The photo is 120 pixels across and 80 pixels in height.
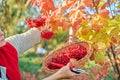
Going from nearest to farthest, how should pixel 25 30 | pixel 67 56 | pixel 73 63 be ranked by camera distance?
pixel 73 63 → pixel 67 56 → pixel 25 30

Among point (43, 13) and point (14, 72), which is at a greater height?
point (43, 13)

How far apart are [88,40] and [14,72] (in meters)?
0.44

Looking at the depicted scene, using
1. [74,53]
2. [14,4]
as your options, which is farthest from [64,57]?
[14,4]

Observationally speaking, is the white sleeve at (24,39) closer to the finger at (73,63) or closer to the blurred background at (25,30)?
the finger at (73,63)

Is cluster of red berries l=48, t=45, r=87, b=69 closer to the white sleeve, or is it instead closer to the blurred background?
the white sleeve

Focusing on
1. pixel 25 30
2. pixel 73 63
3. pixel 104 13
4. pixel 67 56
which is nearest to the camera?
pixel 73 63

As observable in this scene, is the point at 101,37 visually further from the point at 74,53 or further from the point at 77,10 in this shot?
the point at 77,10

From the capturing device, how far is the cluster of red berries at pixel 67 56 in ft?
6.48

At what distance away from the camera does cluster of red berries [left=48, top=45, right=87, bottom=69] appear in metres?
1.98

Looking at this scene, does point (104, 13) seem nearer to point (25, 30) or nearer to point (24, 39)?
point (24, 39)

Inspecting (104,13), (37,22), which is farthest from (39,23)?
(104,13)

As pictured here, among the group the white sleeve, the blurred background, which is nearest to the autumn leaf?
the white sleeve

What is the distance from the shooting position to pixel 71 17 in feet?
7.43

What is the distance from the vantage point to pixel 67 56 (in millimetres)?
2016
